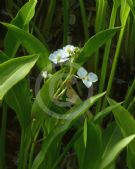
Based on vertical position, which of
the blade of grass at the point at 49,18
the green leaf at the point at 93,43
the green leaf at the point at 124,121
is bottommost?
the green leaf at the point at 124,121

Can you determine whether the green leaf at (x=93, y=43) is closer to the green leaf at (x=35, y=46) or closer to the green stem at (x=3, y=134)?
the green leaf at (x=35, y=46)

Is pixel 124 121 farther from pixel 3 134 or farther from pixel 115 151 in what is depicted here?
pixel 3 134

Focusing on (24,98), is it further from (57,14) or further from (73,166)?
(57,14)

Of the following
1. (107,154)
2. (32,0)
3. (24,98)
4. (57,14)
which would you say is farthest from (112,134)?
(57,14)

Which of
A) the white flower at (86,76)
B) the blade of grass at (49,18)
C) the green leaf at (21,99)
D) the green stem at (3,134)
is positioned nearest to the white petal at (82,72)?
the white flower at (86,76)

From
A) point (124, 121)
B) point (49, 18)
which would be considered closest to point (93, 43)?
point (124, 121)

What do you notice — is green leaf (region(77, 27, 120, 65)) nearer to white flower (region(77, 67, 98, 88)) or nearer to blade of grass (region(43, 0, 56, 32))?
white flower (region(77, 67, 98, 88))
